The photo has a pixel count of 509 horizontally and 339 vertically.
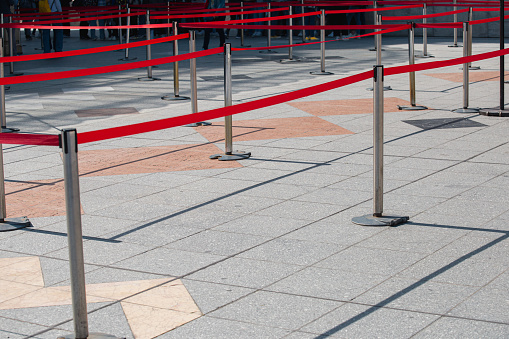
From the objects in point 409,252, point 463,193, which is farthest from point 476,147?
point 409,252

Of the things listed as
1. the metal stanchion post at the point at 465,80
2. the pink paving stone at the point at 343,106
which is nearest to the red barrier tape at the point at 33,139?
the pink paving stone at the point at 343,106

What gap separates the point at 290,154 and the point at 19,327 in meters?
4.59

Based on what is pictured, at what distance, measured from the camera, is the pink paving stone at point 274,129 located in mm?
9383

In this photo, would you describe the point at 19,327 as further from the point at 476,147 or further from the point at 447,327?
the point at 476,147

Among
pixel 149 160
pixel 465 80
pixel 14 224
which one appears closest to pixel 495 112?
pixel 465 80

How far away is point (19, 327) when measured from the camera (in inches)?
164

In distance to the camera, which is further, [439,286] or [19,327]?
[439,286]

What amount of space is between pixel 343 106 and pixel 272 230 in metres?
5.85

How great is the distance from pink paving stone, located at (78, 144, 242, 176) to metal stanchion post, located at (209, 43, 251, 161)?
137mm

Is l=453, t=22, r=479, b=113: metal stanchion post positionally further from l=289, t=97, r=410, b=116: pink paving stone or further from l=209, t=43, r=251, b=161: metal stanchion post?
l=209, t=43, r=251, b=161: metal stanchion post

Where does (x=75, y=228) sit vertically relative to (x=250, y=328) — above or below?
above

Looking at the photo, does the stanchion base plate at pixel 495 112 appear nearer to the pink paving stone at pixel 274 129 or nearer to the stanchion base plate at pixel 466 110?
the stanchion base plate at pixel 466 110

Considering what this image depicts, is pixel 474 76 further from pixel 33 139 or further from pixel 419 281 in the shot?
pixel 33 139

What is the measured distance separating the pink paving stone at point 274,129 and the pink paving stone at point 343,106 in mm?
637
